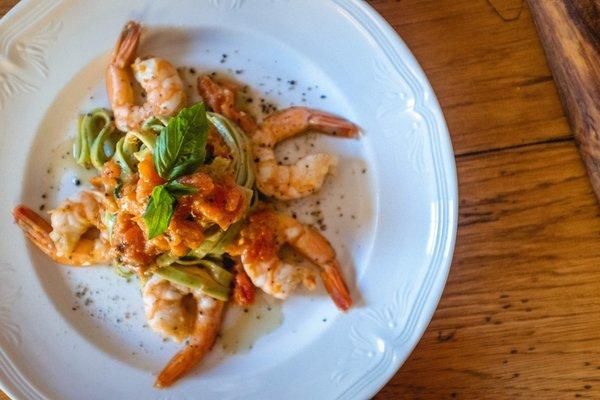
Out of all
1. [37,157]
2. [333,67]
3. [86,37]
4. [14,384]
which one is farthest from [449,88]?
[14,384]

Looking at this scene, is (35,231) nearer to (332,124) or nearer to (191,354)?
(191,354)

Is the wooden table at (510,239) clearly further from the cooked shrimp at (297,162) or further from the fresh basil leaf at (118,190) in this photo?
the fresh basil leaf at (118,190)

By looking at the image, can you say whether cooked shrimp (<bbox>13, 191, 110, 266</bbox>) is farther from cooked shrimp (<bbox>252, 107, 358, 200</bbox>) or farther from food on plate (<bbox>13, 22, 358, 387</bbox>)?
cooked shrimp (<bbox>252, 107, 358, 200</bbox>)

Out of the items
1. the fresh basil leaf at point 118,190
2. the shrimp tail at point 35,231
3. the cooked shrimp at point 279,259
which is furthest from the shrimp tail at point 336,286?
the shrimp tail at point 35,231

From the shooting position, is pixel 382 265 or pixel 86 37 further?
pixel 86 37

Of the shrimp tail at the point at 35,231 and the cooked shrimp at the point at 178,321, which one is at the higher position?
the shrimp tail at the point at 35,231

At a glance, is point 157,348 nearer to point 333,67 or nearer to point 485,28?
point 333,67
